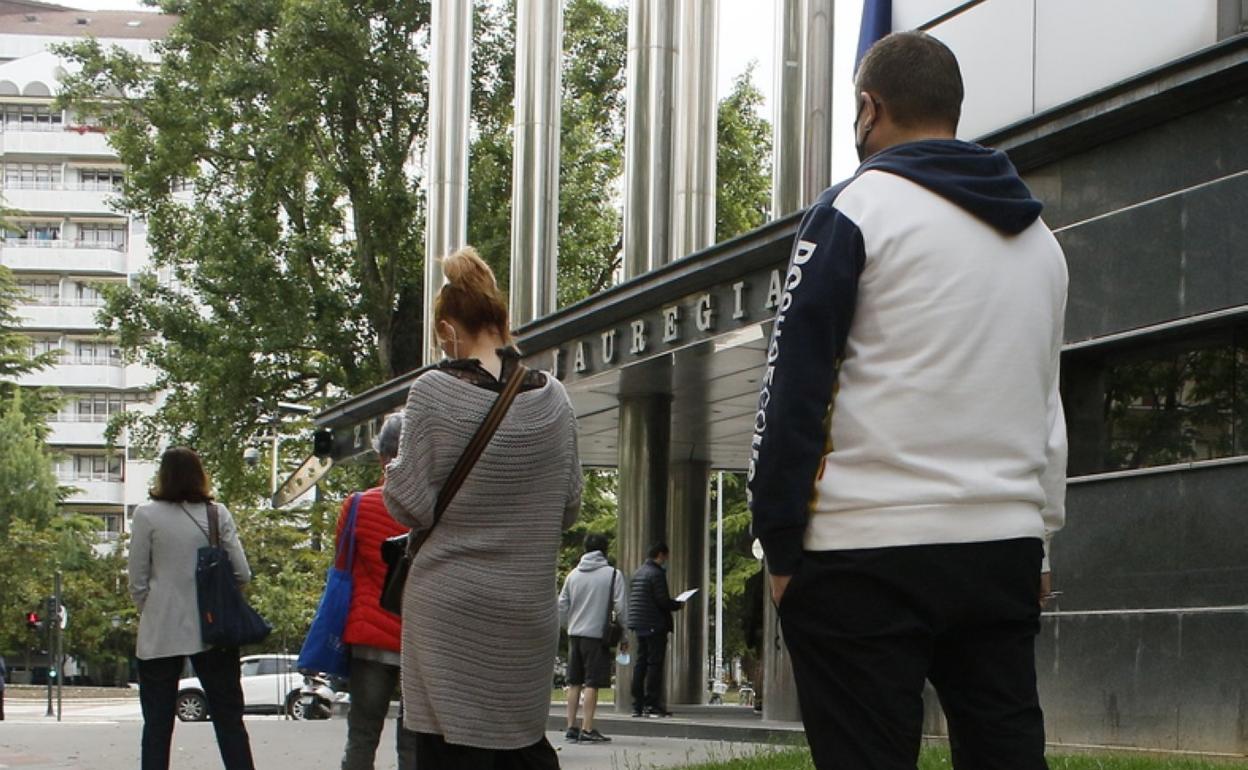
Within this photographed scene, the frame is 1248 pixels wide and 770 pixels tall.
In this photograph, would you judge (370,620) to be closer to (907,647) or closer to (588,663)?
(907,647)

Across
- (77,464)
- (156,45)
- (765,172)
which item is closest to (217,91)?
(156,45)

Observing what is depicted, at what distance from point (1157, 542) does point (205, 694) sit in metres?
6.07

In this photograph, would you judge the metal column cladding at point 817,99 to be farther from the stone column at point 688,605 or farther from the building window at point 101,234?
the building window at point 101,234

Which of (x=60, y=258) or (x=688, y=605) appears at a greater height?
(x=60, y=258)

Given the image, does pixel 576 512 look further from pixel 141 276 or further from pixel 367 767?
pixel 141 276

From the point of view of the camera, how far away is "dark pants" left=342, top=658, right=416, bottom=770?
7.54 meters

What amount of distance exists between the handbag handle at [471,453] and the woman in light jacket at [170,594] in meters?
3.86

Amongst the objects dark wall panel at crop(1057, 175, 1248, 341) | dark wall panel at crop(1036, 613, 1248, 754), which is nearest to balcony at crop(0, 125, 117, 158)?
dark wall panel at crop(1057, 175, 1248, 341)

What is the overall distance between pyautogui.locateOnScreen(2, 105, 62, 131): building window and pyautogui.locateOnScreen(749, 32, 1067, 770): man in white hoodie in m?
108

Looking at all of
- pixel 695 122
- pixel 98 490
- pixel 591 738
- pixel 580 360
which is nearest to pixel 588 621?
pixel 591 738

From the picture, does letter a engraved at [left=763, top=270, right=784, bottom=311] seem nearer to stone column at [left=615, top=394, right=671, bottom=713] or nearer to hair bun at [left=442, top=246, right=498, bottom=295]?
stone column at [left=615, top=394, right=671, bottom=713]

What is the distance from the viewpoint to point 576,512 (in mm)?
5535

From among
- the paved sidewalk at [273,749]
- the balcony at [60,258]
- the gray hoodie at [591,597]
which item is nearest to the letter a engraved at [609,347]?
the gray hoodie at [591,597]

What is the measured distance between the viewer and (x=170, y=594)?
891cm
